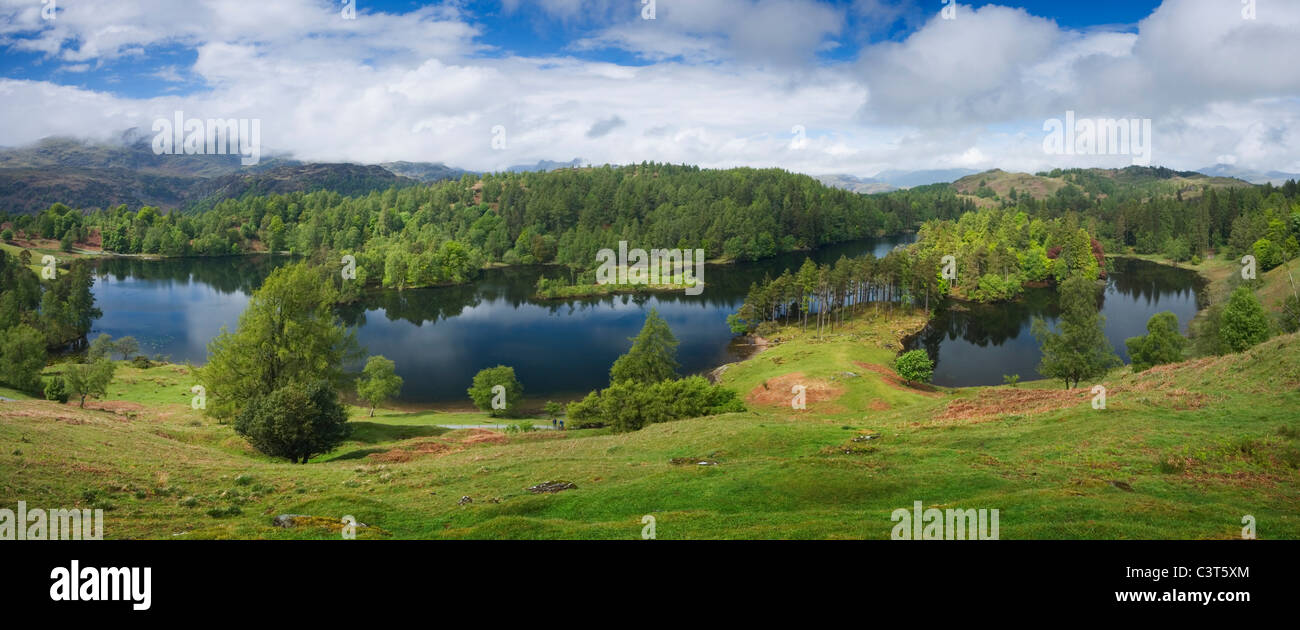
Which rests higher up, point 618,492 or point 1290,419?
point 1290,419

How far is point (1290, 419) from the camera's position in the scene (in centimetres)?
2956

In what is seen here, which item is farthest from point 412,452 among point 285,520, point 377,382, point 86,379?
point 86,379

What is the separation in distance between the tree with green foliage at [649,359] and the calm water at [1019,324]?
37.3 m

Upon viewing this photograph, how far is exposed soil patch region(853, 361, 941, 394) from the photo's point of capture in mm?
66688

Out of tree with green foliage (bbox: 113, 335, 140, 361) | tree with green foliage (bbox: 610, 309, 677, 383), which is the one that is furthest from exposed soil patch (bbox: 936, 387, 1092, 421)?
tree with green foliage (bbox: 113, 335, 140, 361)

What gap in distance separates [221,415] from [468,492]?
2969 centimetres

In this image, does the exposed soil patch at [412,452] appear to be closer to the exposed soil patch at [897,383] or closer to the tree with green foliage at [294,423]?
the tree with green foliage at [294,423]

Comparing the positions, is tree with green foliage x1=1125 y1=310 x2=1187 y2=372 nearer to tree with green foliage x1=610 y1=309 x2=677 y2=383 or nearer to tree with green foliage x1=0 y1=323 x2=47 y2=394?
tree with green foliage x1=610 y1=309 x2=677 y2=383

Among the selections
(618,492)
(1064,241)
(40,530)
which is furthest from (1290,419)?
(1064,241)

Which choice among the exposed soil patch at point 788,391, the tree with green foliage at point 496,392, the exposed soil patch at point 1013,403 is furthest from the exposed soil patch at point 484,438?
the exposed soil patch at point 1013,403

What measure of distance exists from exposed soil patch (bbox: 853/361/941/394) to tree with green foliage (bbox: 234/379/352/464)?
165ft

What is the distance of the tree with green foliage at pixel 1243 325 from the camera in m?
57.1

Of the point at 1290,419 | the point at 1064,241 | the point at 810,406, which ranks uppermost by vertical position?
the point at 1064,241
